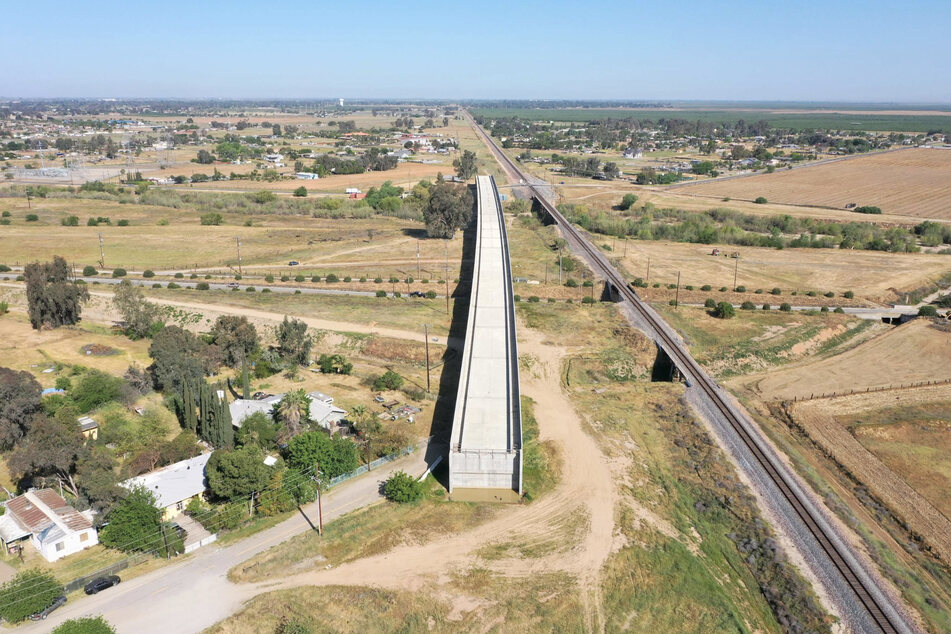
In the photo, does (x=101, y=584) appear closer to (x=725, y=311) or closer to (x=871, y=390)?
(x=871, y=390)

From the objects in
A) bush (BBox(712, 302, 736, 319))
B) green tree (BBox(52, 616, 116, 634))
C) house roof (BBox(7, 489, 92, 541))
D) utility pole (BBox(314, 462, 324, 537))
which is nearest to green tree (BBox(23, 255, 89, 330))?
house roof (BBox(7, 489, 92, 541))

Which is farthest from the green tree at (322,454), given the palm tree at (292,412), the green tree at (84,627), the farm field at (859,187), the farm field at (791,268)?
the farm field at (859,187)

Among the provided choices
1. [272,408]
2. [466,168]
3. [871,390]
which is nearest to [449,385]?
[272,408]

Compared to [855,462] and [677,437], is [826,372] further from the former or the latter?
[677,437]

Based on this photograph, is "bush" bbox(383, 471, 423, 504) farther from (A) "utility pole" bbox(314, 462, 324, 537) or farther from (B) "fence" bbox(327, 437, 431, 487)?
(A) "utility pole" bbox(314, 462, 324, 537)

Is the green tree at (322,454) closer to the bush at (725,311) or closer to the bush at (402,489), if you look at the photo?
the bush at (402,489)
